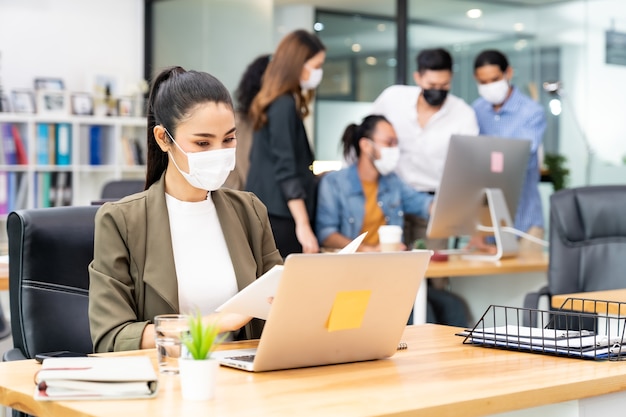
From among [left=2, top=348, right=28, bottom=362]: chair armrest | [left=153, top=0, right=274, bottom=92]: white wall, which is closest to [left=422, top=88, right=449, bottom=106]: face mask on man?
[left=153, top=0, right=274, bottom=92]: white wall

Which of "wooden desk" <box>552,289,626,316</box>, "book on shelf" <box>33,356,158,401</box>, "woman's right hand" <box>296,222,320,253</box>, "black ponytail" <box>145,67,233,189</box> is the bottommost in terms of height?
"wooden desk" <box>552,289,626,316</box>

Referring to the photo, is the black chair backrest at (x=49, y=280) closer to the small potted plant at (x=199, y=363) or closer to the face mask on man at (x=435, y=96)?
the small potted plant at (x=199, y=363)

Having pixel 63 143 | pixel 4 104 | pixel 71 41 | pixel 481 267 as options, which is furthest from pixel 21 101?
pixel 481 267

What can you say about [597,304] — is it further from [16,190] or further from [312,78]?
[16,190]

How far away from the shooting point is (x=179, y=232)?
7.04 ft

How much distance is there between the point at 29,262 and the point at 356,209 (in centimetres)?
219

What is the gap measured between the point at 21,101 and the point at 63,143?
0.39 metres

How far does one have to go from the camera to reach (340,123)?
657cm

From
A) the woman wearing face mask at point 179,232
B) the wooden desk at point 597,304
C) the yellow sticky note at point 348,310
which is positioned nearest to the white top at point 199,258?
the woman wearing face mask at point 179,232

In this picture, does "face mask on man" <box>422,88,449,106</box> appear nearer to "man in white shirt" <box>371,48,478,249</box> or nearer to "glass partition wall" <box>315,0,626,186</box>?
"man in white shirt" <box>371,48,478,249</box>

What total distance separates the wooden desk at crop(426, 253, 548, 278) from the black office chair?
0.37m

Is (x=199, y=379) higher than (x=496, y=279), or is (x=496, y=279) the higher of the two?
(x=199, y=379)

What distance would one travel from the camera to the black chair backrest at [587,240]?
11.5 ft

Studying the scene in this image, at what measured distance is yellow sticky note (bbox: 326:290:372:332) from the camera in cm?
168
